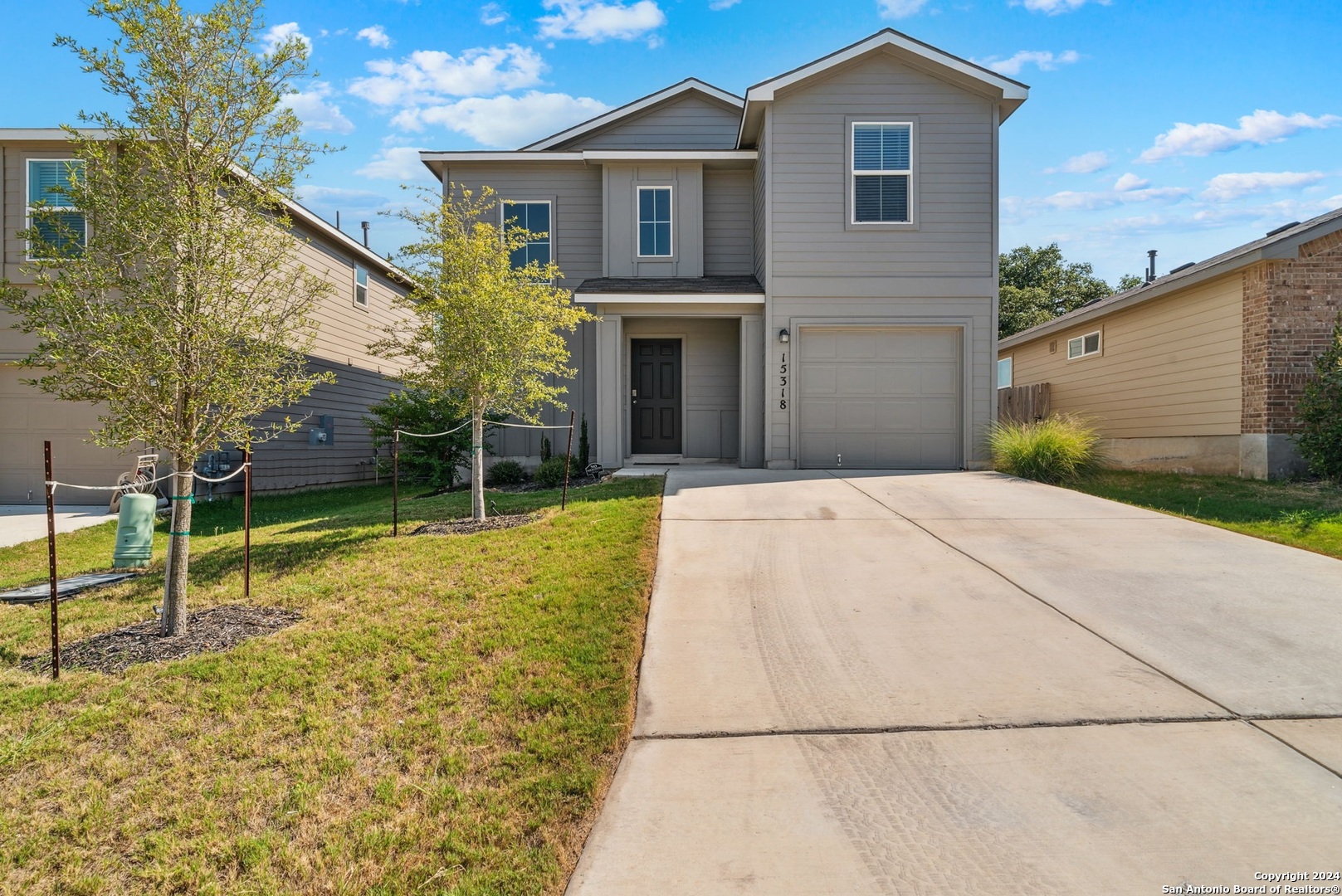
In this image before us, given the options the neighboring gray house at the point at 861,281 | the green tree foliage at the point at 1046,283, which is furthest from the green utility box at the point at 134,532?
the green tree foliage at the point at 1046,283

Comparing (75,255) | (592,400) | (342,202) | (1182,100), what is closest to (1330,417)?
(1182,100)

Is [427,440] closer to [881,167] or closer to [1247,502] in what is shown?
[881,167]

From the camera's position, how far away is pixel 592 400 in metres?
12.3

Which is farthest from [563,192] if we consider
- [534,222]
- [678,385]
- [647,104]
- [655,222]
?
[678,385]

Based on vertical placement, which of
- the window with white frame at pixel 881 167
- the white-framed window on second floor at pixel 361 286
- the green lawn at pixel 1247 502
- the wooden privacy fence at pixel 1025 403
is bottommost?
the green lawn at pixel 1247 502

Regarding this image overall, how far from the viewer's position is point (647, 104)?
534 inches

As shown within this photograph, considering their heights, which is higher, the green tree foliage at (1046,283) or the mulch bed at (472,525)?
the green tree foliage at (1046,283)

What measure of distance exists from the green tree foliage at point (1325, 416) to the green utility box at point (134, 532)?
45.4ft

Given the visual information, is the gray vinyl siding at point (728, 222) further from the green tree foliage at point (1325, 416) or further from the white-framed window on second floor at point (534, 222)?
the green tree foliage at point (1325, 416)

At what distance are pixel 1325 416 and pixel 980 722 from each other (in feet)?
32.2

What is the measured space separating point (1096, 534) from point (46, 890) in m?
7.34

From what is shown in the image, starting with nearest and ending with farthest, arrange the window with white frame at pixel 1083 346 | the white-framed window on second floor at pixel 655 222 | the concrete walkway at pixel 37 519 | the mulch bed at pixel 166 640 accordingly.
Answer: the mulch bed at pixel 166 640
the concrete walkway at pixel 37 519
the white-framed window on second floor at pixel 655 222
the window with white frame at pixel 1083 346

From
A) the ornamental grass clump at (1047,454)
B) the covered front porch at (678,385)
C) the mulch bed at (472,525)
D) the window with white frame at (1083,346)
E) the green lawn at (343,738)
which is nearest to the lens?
the green lawn at (343,738)

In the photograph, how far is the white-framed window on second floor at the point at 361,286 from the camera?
15.1m
